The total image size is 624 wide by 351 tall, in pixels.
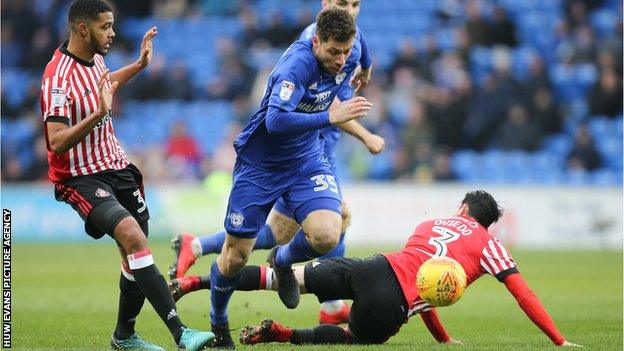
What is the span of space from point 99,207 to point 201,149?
54.8ft

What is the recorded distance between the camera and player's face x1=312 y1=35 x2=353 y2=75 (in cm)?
772

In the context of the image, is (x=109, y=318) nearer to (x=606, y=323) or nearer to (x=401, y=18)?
(x=606, y=323)

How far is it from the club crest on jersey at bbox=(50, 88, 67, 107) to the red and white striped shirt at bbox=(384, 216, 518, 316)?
104 inches

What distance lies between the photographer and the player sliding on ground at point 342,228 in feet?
30.1

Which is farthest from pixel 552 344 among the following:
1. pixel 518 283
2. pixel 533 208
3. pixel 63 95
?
pixel 533 208

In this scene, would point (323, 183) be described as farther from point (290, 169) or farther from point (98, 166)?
point (98, 166)

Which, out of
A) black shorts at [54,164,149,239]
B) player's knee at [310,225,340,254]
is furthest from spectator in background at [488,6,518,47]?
black shorts at [54,164,149,239]

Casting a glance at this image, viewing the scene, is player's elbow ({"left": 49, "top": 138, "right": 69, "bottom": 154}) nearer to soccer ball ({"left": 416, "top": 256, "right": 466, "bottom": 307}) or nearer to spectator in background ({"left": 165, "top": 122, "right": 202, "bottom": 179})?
soccer ball ({"left": 416, "top": 256, "right": 466, "bottom": 307})

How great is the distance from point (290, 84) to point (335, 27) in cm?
53

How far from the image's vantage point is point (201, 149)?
24.0 meters

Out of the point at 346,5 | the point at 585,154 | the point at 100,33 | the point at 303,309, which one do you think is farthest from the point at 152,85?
the point at 100,33

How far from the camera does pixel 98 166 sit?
7.63 m

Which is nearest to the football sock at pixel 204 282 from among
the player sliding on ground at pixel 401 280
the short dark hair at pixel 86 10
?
the player sliding on ground at pixel 401 280

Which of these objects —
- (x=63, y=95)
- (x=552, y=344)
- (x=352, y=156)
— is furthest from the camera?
(x=352, y=156)
